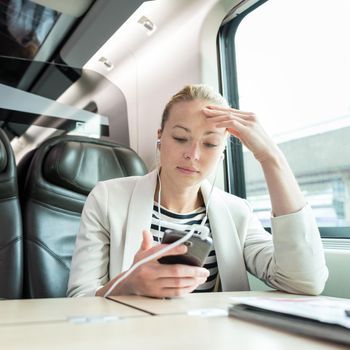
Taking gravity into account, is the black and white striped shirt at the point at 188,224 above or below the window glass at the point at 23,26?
below

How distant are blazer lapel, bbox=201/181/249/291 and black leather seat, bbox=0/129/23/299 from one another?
714 millimetres

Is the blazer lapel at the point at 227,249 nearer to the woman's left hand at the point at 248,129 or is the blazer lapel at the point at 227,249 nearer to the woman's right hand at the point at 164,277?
the woman's left hand at the point at 248,129

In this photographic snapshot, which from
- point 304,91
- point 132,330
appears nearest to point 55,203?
point 304,91

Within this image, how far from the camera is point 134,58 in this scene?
258 centimetres

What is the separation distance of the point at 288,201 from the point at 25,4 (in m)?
1.97

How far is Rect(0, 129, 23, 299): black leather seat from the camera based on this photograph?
1.46m

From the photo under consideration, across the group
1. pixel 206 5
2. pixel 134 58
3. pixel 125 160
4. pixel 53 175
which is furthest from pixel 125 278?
pixel 134 58

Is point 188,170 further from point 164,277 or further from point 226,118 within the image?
point 164,277

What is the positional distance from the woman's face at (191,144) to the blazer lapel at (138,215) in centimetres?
10

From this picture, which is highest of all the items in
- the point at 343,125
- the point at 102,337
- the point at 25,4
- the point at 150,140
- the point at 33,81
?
the point at 25,4

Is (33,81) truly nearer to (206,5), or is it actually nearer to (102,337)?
(206,5)

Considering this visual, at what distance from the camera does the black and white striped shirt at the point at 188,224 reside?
1254 mm

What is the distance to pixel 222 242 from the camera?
4.07ft

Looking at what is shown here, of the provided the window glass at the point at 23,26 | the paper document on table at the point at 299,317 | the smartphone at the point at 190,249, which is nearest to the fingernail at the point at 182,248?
the smartphone at the point at 190,249
